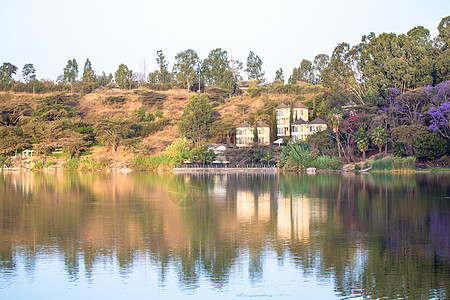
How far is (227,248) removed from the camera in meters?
19.8

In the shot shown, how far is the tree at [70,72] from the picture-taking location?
135250mm

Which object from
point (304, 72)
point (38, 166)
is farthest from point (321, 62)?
point (38, 166)

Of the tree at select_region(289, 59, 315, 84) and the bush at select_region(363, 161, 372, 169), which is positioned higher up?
the tree at select_region(289, 59, 315, 84)

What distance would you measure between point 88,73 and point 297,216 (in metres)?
119

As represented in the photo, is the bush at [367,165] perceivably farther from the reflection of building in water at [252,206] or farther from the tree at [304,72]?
the tree at [304,72]

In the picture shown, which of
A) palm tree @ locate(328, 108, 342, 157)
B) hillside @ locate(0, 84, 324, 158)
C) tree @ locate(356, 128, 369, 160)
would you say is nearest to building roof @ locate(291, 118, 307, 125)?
hillside @ locate(0, 84, 324, 158)

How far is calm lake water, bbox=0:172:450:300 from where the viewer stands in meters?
15.1

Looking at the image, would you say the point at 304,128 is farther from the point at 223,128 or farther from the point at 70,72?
the point at 70,72

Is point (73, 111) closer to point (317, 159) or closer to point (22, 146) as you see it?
point (22, 146)

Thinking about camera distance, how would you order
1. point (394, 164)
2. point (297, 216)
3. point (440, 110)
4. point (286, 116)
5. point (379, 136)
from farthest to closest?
point (286, 116)
point (379, 136)
point (394, 164)
point (440, 110)
point (297, 216)

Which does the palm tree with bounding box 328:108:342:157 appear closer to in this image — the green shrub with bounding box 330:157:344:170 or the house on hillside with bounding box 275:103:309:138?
the green shrub with bounding box 330:157:344:170

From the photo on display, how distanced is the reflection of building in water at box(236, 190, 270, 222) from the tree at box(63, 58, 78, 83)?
105m

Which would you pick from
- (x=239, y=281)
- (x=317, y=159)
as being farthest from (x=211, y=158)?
(x=239, y=281)

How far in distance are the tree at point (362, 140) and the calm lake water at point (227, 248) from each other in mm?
31608
